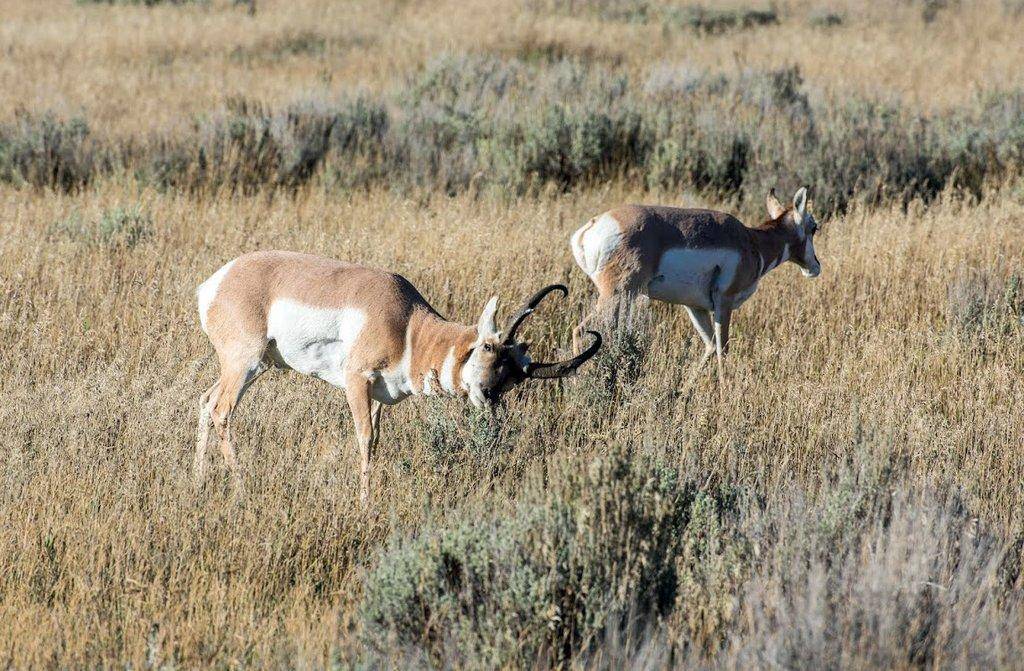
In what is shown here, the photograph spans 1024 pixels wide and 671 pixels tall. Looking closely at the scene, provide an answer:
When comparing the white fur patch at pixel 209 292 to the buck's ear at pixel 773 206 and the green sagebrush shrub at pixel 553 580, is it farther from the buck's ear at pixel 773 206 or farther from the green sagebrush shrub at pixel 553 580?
the buck's ear at pixel 773 206

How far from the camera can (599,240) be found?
22.0 feet

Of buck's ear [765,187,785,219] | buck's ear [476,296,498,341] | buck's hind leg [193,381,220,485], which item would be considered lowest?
buck's hind leg [193,381,220,485]

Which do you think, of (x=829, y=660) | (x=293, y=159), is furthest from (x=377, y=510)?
(x=293, y=159)

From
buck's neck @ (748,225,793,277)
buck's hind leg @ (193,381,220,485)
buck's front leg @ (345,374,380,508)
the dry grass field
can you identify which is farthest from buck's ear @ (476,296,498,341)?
buck's neck @ (748,225,793,277)

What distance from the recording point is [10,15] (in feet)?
68.8

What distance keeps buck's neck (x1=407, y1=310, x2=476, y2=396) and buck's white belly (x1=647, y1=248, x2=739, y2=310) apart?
2033 mm

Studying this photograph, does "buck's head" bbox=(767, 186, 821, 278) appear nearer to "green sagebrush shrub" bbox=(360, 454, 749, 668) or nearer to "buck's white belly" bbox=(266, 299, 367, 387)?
"buck's white belly" bbox=(266, 299, 367, 387)

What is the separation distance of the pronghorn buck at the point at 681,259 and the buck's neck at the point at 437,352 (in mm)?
1713

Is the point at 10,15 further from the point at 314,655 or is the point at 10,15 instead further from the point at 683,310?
the point at 314,655

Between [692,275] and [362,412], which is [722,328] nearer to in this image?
[692,275]

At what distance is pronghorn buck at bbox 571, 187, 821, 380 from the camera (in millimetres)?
6707

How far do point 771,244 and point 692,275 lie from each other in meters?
0.87

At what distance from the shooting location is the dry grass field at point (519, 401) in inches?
145

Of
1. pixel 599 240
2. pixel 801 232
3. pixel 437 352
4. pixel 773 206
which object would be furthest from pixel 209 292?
pixel 773 206
